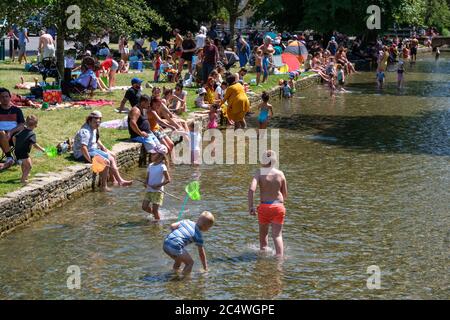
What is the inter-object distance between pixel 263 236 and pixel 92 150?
5050 mm

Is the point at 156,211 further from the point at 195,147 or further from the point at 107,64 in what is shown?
the point at 107,64

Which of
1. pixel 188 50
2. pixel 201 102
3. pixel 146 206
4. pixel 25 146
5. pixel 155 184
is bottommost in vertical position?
pixel 146 206

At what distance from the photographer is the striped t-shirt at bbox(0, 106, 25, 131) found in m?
15.1

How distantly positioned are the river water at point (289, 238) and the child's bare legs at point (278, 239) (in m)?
0.13

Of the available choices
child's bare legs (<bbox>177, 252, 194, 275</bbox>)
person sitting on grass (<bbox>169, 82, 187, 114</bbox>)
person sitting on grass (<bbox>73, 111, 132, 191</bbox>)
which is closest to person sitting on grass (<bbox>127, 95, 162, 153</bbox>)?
person sitting on grass (<bbox>73, 111, 132, 191</bbox>)

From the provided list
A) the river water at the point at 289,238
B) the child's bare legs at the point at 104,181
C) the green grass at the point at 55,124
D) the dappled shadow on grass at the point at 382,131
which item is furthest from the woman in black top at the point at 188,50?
the child's bare legs at the point at 104,181

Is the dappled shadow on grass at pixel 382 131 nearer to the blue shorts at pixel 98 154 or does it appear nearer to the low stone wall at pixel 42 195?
the blue shorts at pixel 98 154

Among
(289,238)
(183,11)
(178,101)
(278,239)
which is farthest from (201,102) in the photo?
(183,11)

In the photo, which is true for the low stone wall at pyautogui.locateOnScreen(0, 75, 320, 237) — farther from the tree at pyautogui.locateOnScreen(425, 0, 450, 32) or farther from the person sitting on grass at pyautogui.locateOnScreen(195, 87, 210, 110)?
the tree at pyautogui.locateOnScreen(425, 0, 450, 32)

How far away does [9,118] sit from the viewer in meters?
15.2

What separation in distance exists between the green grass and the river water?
876 mm
